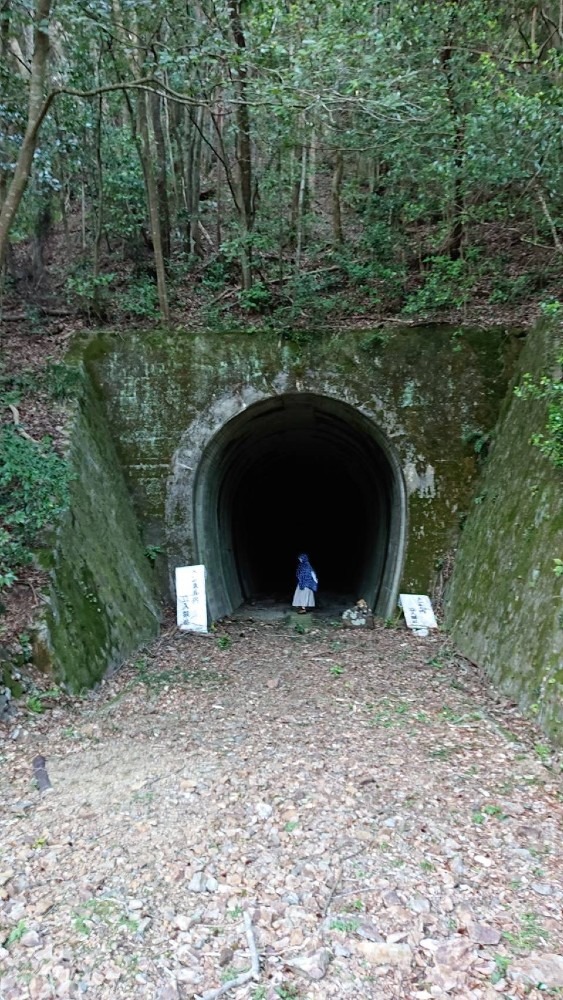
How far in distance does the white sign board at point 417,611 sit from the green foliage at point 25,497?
5.07 metres

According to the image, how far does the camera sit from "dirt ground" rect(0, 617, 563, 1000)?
101 inches

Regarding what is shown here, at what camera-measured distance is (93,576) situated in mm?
6797

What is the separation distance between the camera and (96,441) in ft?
28.3

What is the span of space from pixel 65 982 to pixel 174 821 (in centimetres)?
123

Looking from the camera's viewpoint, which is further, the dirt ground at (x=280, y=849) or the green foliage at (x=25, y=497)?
the green foliage at (x=25, y=497)

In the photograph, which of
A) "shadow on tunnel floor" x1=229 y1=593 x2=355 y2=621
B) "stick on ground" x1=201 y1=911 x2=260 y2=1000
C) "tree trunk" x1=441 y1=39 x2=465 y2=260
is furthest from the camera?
"shadow on tunnel floor" x1=229 y1=593 x2=355 y2=621

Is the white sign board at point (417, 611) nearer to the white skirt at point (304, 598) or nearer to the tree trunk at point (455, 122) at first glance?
the white skirt at point (304, 598)

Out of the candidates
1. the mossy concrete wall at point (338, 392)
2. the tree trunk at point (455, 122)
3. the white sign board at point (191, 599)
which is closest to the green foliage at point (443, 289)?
the mossy concrete wall at point (338, 392)

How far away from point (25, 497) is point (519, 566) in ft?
17.1

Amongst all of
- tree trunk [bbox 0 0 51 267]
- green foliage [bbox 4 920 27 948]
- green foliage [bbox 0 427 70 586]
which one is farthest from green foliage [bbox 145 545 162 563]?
green foliage [bbox 4 920 27 948]

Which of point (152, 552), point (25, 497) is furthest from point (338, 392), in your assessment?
point (25, 497)

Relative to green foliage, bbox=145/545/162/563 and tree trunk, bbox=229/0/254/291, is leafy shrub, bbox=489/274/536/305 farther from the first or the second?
green foliage, bbox=145/545/162/563

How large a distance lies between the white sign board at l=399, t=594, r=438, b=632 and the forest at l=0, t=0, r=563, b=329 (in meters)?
4.49

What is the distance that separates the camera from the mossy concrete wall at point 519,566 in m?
5.16
